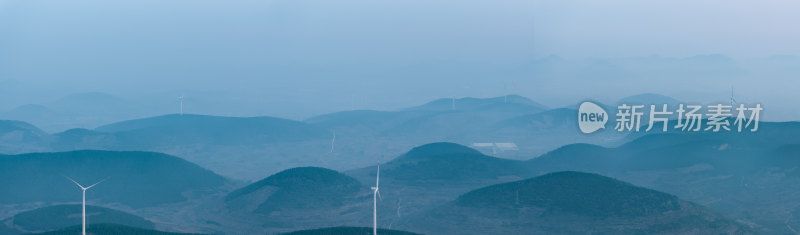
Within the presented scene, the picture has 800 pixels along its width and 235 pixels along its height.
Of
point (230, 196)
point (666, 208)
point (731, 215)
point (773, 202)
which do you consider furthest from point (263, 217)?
point (773, 202)

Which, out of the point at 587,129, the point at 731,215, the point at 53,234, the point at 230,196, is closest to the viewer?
the point at 53,234

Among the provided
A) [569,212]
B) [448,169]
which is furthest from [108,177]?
[569,212]

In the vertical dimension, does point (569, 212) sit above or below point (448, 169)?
below

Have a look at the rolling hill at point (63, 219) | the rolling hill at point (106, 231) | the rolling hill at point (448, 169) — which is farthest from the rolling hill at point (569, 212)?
the rolling hill at point (106, 231)

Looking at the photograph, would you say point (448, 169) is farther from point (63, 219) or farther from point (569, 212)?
point (63, 219)

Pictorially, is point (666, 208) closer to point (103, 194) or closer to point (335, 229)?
point (335, 229)
